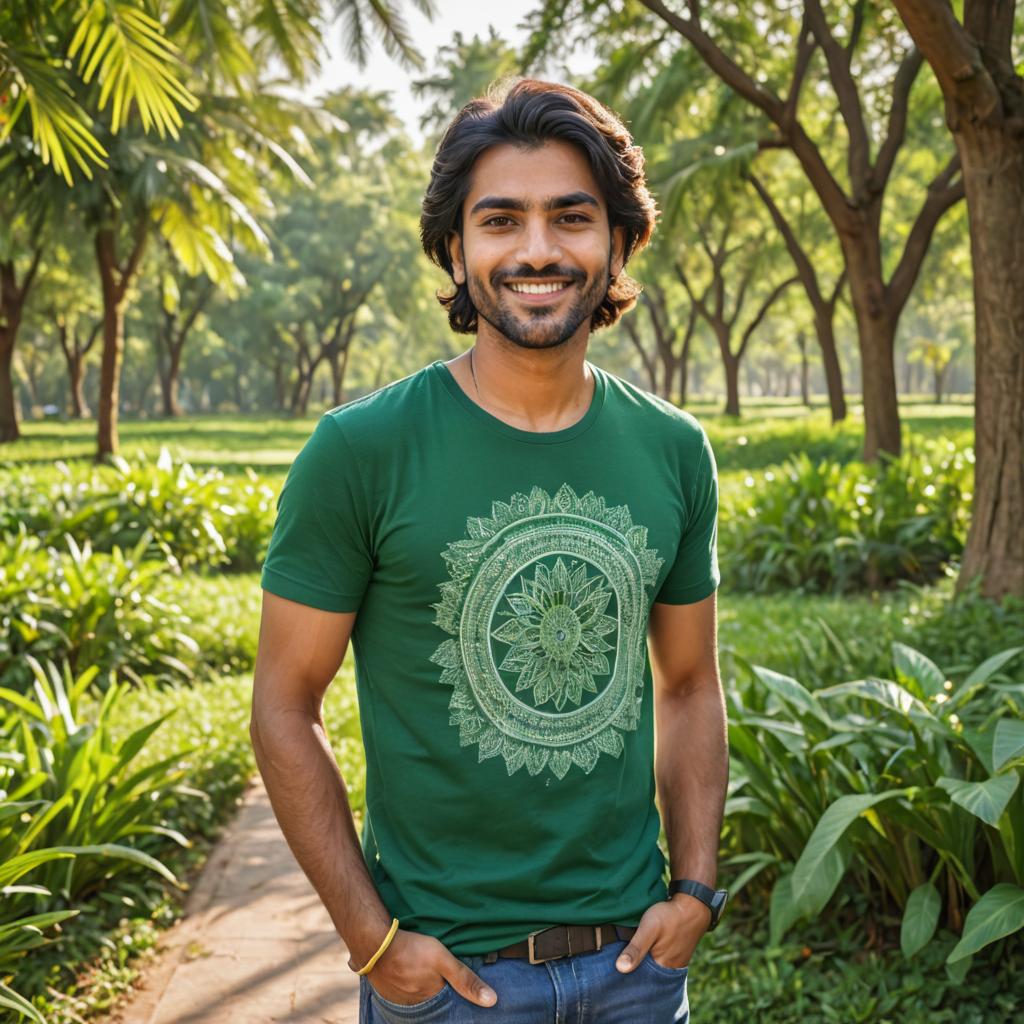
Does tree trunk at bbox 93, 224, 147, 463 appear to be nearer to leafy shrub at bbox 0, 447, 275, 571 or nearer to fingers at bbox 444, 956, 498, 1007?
leafy shrub at bbox 0, 447, 275, 571

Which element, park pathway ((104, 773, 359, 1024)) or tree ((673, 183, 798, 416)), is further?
tree ((673, 183, 798, 416))

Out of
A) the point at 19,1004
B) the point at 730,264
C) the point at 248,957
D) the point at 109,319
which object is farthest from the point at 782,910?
the point at 730,264

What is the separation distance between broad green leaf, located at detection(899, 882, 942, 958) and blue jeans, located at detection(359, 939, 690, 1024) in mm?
1673

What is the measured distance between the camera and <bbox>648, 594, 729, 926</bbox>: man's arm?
2096 millimetres

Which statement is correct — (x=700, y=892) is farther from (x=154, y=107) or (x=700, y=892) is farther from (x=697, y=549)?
(x=154, y=107)

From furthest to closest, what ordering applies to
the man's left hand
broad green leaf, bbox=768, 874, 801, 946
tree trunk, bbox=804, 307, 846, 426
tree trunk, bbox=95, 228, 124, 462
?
tree trunk, bbox=804, 307, 846, 426
tree trunk, bbox=95, 228, 124, 462
broad green leaf, bbox=768, 874, 801, 946
the man's left hand

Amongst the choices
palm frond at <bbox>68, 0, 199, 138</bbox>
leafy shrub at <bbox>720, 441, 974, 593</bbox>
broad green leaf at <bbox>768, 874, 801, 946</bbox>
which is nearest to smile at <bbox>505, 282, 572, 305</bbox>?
broad green leaf at <bbox>768, 874, 801, 946</bbox>

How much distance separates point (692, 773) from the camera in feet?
7.01

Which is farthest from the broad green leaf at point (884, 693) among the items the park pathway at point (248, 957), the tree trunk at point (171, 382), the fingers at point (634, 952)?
the tree trunk at point (171, 382)

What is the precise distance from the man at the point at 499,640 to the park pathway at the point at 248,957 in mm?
2067

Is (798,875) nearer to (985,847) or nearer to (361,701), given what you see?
(985,847)

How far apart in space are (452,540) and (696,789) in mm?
678

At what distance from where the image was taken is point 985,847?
3.45 m

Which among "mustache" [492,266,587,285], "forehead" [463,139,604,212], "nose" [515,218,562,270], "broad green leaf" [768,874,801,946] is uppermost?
"forehead" [463,139,604,212]
